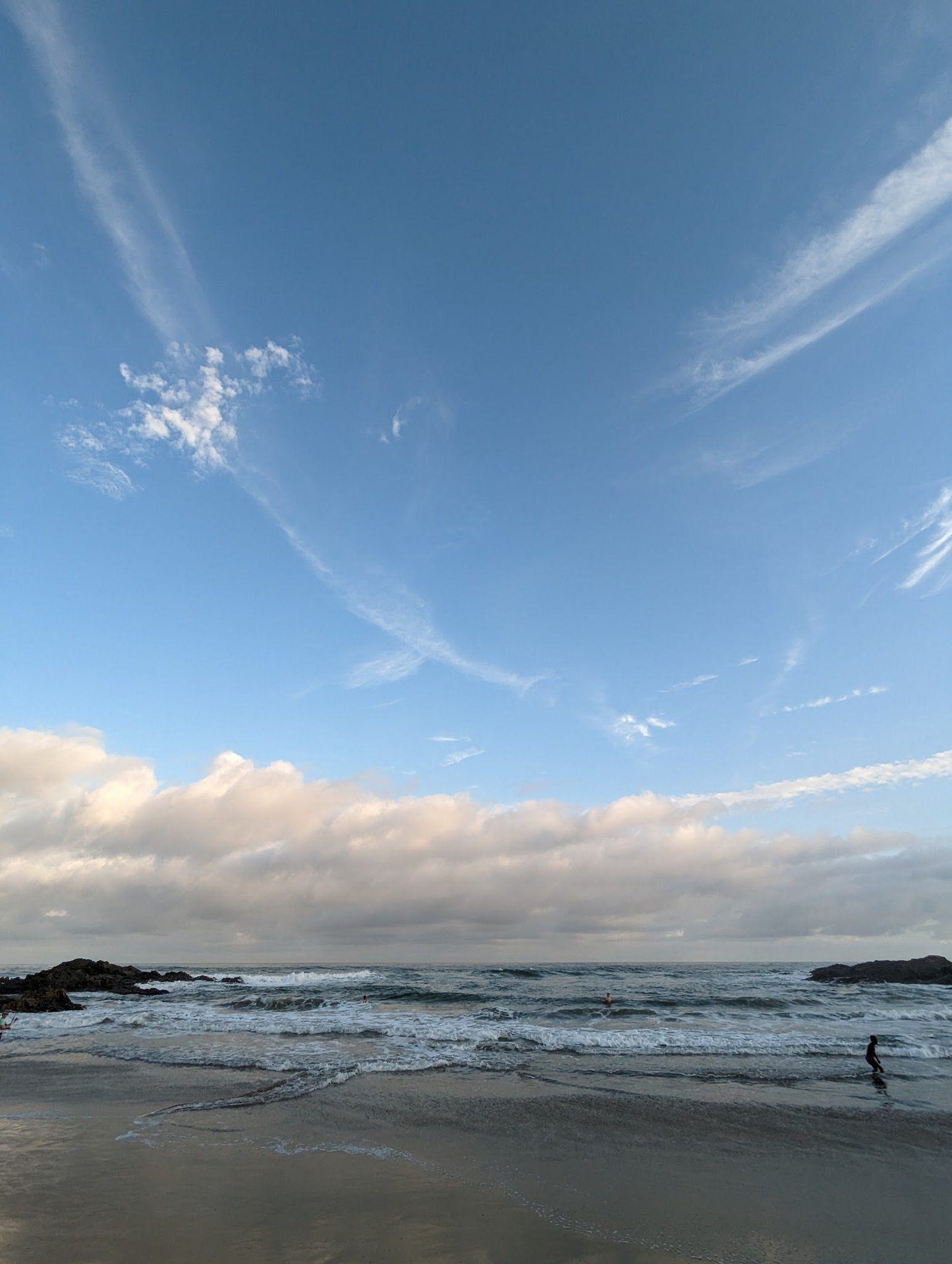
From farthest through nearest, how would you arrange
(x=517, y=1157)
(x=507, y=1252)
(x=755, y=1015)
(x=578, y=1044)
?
(x=755, y=1015) < (x=578, y=1044) < (x=517, y=1157) < (x=507, y=1252)

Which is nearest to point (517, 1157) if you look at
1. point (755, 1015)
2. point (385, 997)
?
point (755, 1015)

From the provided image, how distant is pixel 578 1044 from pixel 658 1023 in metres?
7.69

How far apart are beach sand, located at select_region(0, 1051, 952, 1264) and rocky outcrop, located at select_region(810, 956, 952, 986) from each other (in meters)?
51.5

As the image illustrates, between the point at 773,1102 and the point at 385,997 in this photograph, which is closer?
the point at 773,1102

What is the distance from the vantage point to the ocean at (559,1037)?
19.2 meters

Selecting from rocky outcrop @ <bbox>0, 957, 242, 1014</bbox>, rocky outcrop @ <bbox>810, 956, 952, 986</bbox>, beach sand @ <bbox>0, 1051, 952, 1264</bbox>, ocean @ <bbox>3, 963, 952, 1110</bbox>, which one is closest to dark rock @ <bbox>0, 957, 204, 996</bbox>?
rocky outcrop @ <bbox>0, 957, 242, 1014</bbox>

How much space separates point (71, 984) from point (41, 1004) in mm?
16864

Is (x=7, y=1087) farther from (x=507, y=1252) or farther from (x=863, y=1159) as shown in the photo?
(x=863, y=1159)

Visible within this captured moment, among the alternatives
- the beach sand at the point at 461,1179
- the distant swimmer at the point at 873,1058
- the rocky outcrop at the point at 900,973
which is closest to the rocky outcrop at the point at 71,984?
the beach sand at the point at 461,1179

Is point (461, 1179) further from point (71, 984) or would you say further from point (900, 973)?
point (900, 973)

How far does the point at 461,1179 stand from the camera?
10258 mm

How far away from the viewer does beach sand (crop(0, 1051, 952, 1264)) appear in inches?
311

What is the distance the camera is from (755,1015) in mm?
34406

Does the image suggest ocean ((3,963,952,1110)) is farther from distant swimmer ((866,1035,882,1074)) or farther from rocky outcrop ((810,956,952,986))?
rocky outcrop ((810,956,952,986))
